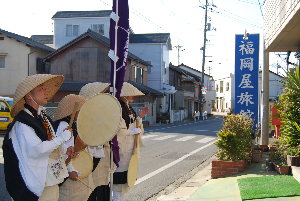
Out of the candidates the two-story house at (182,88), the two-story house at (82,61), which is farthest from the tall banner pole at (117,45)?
the two-story house at (182,88)

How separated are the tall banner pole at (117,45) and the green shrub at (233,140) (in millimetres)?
4175

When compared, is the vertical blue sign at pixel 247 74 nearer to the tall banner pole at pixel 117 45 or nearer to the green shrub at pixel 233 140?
the green shrub at pixel 233 140

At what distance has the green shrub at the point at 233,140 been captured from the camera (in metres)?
7.51

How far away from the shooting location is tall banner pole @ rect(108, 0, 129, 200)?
3.80 meters

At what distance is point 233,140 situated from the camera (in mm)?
7465

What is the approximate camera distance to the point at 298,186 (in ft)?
18.7

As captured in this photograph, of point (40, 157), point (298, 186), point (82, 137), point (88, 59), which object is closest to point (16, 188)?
point (40, 157)

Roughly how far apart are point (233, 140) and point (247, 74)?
304cm

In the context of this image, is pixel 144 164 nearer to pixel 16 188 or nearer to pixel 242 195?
pixel 242 195

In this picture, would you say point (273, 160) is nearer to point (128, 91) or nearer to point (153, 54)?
point (128, 91)

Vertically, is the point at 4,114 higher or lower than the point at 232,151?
higher

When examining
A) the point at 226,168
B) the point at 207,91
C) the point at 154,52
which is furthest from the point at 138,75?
the point at 207,91

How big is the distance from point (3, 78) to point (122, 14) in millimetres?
27758

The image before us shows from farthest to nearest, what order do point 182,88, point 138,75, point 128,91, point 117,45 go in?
1. point 182,88
2. point 138,75
3. point 128,91
4. point 117,45
